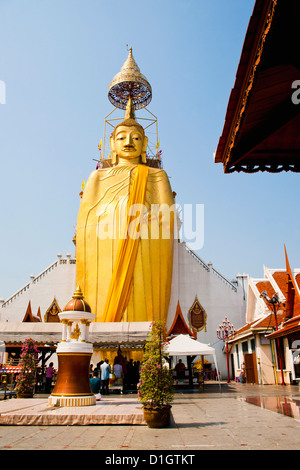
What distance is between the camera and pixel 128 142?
20.2 m

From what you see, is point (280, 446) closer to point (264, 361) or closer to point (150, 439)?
point (150, 439)

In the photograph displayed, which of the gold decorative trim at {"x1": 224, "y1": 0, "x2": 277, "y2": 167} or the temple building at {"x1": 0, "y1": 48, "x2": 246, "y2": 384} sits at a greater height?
the temple building at {"x1": 0, "y1": 48, "x2": 246, "y2": 384}

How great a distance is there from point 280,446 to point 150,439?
58.9 inches

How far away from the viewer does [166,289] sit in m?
18.0

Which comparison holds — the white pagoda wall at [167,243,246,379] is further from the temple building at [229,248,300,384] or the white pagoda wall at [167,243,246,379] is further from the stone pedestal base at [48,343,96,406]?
the stone pedestal base at [48,343,96,406]

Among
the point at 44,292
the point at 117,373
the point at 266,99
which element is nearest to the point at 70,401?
the point at 117,373

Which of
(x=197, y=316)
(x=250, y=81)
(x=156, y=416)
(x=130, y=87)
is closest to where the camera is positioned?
(x=250, y=81)

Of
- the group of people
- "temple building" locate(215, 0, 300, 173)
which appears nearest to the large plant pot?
"temple building" locate(215, 0, 300, 173)

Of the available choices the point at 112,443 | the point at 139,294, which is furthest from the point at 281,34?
the point at 139,294

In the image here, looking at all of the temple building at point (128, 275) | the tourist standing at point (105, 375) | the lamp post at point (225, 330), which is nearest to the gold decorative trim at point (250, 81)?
the tourist standing at point (105, 375)

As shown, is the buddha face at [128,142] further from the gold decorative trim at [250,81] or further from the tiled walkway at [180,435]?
the gold decorative trim at [250,81]

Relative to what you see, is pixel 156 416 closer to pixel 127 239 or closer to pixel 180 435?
pixel 180 435

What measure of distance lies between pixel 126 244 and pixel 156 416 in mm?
12563

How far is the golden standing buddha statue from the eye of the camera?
17.4 meters
